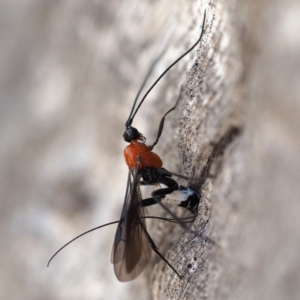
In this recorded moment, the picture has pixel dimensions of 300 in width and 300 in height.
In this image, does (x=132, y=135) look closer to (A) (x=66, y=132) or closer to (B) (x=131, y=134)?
(B) (x=131, y=134)

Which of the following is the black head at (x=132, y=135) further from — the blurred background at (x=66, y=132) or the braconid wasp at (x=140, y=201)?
the blurred background at (x=66, y=132)

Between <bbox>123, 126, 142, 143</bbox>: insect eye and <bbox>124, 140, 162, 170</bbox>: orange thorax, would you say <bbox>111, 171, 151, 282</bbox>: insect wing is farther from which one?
<bbox>123, 126, 142, 143</bbox>: insect eye

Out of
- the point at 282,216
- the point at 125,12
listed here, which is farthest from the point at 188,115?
the point at 125,12

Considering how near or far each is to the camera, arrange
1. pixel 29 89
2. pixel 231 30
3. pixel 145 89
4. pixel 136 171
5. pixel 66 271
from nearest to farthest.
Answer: pixel 231 30
pixel 136 171
pixel 145 89
pixel 66 271
pixel 29 89

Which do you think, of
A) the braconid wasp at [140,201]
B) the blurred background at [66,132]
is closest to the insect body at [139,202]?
the braconid wasp at [140,201]

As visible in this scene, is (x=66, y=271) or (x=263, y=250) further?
(x=66, y=271)

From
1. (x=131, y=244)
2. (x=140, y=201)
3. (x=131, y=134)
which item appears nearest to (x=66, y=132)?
(x=131, y=134)

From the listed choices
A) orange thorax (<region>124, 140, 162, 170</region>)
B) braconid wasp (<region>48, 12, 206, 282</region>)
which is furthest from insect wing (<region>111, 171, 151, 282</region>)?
orange thorax (<region>124, 140, 162, 170</region>)

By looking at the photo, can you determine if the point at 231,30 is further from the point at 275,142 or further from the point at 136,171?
the point at 136,171
